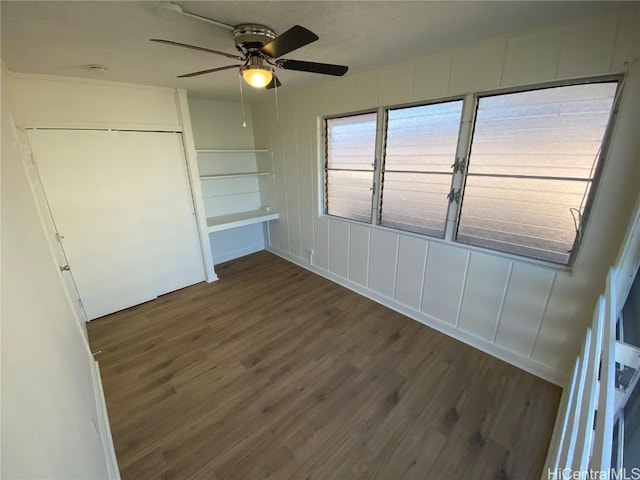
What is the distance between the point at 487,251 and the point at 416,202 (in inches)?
31.0

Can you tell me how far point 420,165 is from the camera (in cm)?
258

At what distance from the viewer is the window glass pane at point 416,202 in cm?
251

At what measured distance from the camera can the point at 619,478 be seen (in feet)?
2.20

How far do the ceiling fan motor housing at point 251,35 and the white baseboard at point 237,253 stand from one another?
11.1 ft

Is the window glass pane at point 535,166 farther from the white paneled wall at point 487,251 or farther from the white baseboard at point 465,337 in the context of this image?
the white baseboard at point 465,337

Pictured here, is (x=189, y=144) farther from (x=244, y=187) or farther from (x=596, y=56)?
(x=596, y=56)

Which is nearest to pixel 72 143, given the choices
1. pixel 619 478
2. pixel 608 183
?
pixel 619 478

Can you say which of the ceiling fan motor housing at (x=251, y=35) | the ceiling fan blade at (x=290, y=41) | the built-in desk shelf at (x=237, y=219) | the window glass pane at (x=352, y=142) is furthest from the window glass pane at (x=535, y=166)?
the built-in desk shelf at (x=237, y=219)

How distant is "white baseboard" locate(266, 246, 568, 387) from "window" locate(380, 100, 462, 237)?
884 mm

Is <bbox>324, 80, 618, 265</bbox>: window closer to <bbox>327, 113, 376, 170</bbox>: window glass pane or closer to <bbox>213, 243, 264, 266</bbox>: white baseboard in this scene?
<bbox>327, 113, 376, 170</bbox>: window glass pane

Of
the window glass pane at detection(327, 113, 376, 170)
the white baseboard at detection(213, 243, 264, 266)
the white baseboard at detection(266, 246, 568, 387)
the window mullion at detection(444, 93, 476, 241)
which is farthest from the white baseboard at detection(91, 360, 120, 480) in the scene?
the window glass pane at detection(327, 113, 376, 170)

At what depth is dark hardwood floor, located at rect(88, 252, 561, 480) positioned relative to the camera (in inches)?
62.8

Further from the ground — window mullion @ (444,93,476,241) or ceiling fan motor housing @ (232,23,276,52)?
ceiling fan motor housing @ (232,23,276,52)

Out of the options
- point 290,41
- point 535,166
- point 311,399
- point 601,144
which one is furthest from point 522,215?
point 311,399
